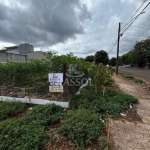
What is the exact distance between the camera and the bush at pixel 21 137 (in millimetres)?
2238

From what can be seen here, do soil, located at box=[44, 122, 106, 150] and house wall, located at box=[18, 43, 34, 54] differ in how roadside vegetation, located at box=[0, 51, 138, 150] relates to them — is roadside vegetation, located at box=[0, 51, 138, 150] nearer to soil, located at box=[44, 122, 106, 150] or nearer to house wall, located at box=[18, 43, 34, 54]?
soil, located at box=[44, 122, 106, 150]

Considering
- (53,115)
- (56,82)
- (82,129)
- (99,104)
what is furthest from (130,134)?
(56,82)

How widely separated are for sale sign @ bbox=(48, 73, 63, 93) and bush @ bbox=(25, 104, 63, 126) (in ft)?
2.44

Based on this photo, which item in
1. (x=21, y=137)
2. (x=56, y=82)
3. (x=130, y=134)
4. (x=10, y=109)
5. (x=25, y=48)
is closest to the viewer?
(x=21, y=137)

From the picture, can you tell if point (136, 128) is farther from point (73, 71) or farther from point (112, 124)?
point (73, 71)

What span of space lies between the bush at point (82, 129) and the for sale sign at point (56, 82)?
146 centimetres

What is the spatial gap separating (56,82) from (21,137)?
7.14 ft

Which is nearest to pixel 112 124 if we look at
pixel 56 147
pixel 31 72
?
pixel 56 147

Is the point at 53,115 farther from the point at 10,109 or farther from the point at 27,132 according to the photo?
the point at 10,109

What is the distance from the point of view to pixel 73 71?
488 cm

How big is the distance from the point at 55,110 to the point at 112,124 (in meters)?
1.61

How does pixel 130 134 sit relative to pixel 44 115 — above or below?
below

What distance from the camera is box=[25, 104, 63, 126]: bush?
307 cm

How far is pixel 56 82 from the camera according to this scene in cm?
435
